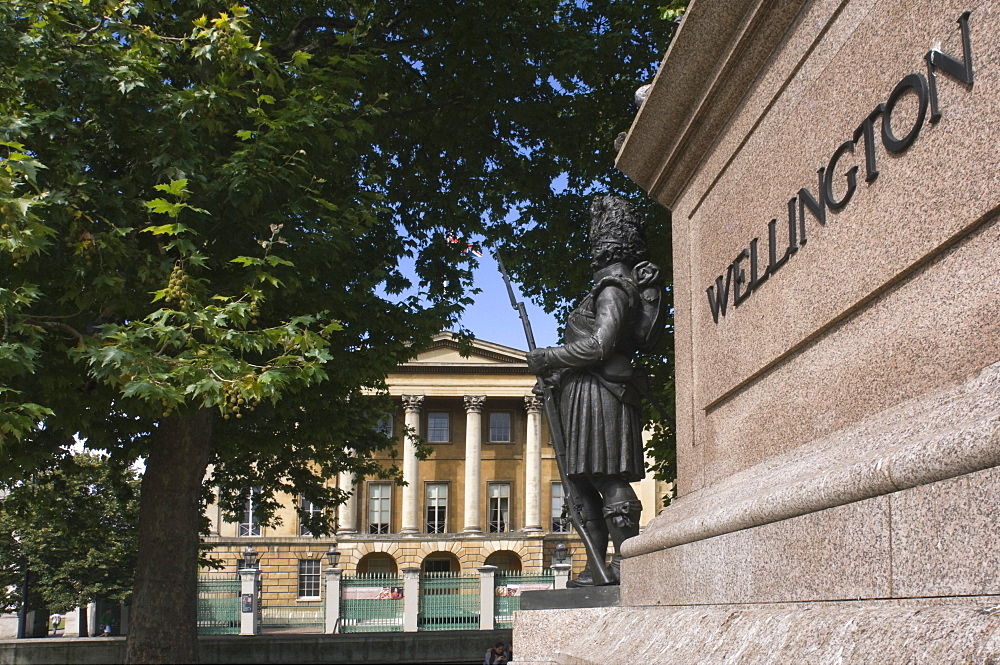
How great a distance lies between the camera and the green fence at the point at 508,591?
1153 inches

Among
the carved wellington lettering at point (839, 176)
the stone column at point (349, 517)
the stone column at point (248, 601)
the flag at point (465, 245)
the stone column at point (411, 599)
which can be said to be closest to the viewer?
the carved wellington lettering at point (839, 176)

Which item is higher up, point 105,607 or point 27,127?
point 27,127

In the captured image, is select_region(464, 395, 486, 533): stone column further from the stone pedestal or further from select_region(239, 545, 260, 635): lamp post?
the stone pedestal

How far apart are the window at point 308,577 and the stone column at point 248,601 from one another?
27.4m

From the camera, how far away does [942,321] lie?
246 centimetres

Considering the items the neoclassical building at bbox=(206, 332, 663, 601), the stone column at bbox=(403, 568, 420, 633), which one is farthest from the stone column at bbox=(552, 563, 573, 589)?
the neoclassical building at bbox=(206, 332, 663, 601)

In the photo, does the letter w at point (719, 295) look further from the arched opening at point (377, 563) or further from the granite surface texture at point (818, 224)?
the arched opening at point (377, 563)

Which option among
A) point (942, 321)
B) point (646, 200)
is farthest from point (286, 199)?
point (942, 321)

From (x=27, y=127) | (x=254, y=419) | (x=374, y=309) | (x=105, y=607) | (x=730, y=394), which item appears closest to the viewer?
(x=730, y=394)

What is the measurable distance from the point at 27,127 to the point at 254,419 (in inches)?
258

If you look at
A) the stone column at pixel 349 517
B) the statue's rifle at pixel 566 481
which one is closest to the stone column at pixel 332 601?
the stone column at pixel 349 517

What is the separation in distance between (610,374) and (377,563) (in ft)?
179

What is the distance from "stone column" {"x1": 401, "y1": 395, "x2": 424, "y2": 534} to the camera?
57656 millimetres

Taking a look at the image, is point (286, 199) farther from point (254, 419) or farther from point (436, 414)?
point (436, 414)
